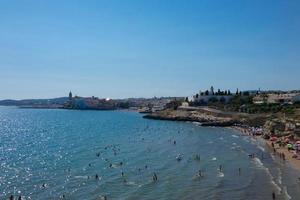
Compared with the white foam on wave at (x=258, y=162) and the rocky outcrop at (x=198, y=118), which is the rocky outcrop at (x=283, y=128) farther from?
the rocky outcrop at (x=198, y=118)

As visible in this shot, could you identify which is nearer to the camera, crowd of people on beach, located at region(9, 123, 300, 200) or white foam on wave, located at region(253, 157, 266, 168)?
crowd of people on beach, located at region(9, 123, 300, 200)

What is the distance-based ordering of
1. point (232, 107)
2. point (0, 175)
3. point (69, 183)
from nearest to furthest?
point (69, 183), point (0, 175), point (232, 107)

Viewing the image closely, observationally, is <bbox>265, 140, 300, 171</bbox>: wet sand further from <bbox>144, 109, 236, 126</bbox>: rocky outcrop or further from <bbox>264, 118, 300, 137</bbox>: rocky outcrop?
<bbox>144, 109, 236, 126</bbox>: rocky outcrop

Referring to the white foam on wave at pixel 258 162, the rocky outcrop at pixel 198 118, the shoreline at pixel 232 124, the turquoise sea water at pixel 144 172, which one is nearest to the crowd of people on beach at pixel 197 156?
the turquoise sea water at pixel 144 172

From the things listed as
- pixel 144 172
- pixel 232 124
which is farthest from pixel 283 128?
pixel 144 172

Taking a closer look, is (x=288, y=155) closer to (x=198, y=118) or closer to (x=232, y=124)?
(x=232, y=124)

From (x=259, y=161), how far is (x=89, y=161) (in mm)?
19832

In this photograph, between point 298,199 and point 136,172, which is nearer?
point 298,199

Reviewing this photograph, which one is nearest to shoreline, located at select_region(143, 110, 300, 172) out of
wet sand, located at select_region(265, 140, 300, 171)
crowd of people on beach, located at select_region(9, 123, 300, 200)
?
wet sand, located at select_region(265, 140, 300, 171)

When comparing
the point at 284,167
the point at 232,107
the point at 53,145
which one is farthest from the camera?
the point at 232,107

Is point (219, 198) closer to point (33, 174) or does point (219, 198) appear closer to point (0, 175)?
point (33, 174)

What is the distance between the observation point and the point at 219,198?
32.7 m

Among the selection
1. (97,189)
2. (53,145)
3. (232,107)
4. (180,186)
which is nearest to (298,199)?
(180,186)

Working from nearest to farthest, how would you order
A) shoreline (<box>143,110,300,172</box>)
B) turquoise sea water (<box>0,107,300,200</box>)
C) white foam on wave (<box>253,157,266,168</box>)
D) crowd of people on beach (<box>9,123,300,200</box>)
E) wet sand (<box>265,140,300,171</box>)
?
turquoise sea water (<box>0,107,300,200</box>) < crowd of people on beach (<box>9,123,300,200</box>) < wet sand (<box>265,140,300,171</box>) < white foam on wave (<box>253,157,266,168</box>) < shoreline (<box>143,110,300,172</box>)
